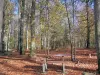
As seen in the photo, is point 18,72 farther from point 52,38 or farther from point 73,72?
point 52,38

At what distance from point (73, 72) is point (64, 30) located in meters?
44.1

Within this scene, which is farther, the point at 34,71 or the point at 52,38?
the point at 52,38

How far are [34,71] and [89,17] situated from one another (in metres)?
27.2

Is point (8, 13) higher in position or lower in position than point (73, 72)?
higher

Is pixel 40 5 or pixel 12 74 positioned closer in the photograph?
pixel 12 74

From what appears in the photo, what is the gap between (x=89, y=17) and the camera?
40.5 m

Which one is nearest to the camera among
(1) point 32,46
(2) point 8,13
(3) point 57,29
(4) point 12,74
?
(4) point 12,74

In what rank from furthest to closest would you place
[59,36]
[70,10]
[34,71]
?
[59,36]
[70,10]
[34,71]

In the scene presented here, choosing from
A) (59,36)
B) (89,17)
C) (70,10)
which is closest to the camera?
(70,10)

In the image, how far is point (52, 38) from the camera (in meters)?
54.7

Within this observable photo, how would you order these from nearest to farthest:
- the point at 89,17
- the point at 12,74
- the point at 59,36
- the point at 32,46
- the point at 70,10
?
1. the point at 12,74
2. the point at 32,46
3. the point at 70,10
4. the point at 89,17
5. the point at 59,36

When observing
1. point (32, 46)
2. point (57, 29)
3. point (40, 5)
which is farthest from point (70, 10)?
point (57, 29)

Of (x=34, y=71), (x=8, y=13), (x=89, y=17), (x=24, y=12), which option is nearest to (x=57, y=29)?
(x=89, y=17)

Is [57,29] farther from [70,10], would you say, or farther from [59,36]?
[70,10]
